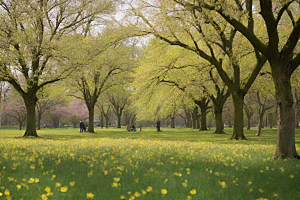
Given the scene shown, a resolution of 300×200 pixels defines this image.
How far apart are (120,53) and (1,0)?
14.6 meters

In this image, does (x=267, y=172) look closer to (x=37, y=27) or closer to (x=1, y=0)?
(x=37, y=27)

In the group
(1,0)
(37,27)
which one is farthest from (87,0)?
(1,0)

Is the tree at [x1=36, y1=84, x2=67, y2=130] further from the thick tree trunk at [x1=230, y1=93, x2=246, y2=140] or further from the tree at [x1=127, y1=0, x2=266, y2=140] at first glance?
the thick tree trunk at [x1=230, y1=93, x2=246, y2=140]

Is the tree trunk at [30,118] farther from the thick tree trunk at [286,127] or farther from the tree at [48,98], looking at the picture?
the thick tree trunk at [286,127]

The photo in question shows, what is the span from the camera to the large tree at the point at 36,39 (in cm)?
1830

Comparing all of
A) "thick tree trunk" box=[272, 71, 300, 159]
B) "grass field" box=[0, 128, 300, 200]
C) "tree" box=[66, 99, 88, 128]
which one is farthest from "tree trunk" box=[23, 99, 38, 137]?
"tree" box=[66, 99, 88, 128]

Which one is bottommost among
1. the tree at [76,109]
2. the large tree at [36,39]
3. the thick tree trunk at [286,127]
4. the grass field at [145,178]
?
the grass field at [145,178]

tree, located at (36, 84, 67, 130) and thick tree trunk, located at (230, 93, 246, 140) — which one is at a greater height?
tree, located at (36, 84, 67, 130)

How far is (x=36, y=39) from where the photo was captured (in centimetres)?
2003

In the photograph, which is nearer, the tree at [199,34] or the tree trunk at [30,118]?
the tree at [199,34]

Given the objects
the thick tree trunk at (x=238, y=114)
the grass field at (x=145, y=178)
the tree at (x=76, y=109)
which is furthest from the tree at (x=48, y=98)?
the grass field at (x=145, y=178)

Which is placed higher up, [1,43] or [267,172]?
[1,43]

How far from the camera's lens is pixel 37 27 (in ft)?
67.7

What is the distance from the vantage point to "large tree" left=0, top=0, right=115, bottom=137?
720 inches
